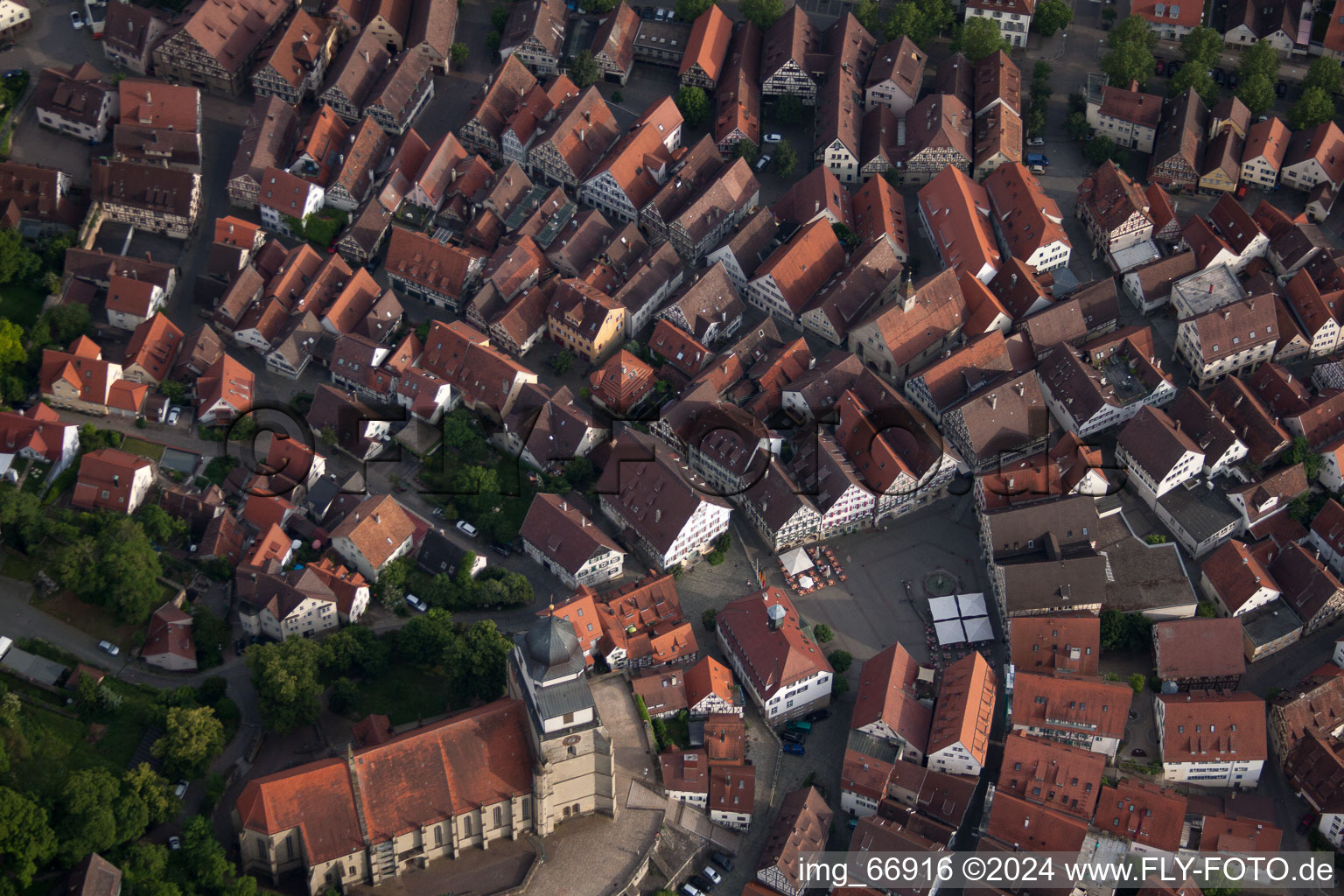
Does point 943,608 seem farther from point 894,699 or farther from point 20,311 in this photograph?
point 20,311

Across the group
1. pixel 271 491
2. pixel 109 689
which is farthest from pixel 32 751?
pixel 271 491

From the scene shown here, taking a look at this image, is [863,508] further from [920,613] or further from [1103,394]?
[1103,394]

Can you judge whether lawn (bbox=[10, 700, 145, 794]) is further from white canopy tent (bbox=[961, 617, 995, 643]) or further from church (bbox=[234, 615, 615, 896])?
white canopy tent (bbox=[961, 617, 995, 643])

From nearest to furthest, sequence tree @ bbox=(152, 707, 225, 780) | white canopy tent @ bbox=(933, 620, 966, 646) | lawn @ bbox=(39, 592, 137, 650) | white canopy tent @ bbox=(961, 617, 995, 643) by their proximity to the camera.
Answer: tree @ bbox=(152, 707, 225, 780), lawn @ bbox=(39, 592, 137, 650), white canopy tent @ bbox=(933, 620, 966, 646), white canopy tent @ bbox=(961, 617, 995, 643)

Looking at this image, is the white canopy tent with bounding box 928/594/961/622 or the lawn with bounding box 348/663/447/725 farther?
the white canopy tent with bounding box 928/594/961/622

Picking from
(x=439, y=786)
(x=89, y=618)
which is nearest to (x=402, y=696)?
(x=439, y=786)

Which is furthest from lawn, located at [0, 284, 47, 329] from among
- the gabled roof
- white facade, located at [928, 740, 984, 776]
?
white facade, located at [928, 740, 984, 776]
